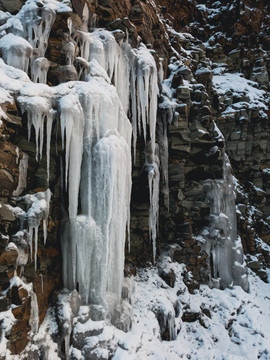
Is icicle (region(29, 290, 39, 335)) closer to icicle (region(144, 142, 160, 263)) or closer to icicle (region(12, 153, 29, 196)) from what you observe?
icicle (region(12, 153, 29, 196))

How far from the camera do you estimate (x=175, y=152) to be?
11.1m

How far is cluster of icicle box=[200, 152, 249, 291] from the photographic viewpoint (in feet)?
36.6

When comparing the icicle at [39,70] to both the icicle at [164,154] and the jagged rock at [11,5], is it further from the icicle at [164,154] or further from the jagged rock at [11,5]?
the icicle at [164,154]

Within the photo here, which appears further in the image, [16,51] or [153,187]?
[153,187]

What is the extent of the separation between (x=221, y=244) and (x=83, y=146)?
748 centimetres

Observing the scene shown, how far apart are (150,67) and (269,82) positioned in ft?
48.2

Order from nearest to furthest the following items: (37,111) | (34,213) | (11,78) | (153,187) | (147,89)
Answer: (34,213) → (37,111) → (11,78) → (147,89) → (153,187)

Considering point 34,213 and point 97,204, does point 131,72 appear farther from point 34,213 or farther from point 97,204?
point 34,213

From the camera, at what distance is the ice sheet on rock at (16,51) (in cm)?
639

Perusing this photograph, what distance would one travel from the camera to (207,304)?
977 centimetres

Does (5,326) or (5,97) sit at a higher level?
(5,97)

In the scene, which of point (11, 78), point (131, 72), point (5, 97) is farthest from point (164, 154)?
point (5, 97)

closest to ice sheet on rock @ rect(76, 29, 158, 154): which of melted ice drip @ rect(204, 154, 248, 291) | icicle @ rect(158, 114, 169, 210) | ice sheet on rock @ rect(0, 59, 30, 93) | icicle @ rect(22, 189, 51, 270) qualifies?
icicle @ rect(158, 114, 169, 210)

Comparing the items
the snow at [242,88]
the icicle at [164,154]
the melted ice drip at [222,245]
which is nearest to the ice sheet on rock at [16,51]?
the icicle at [164,154]
